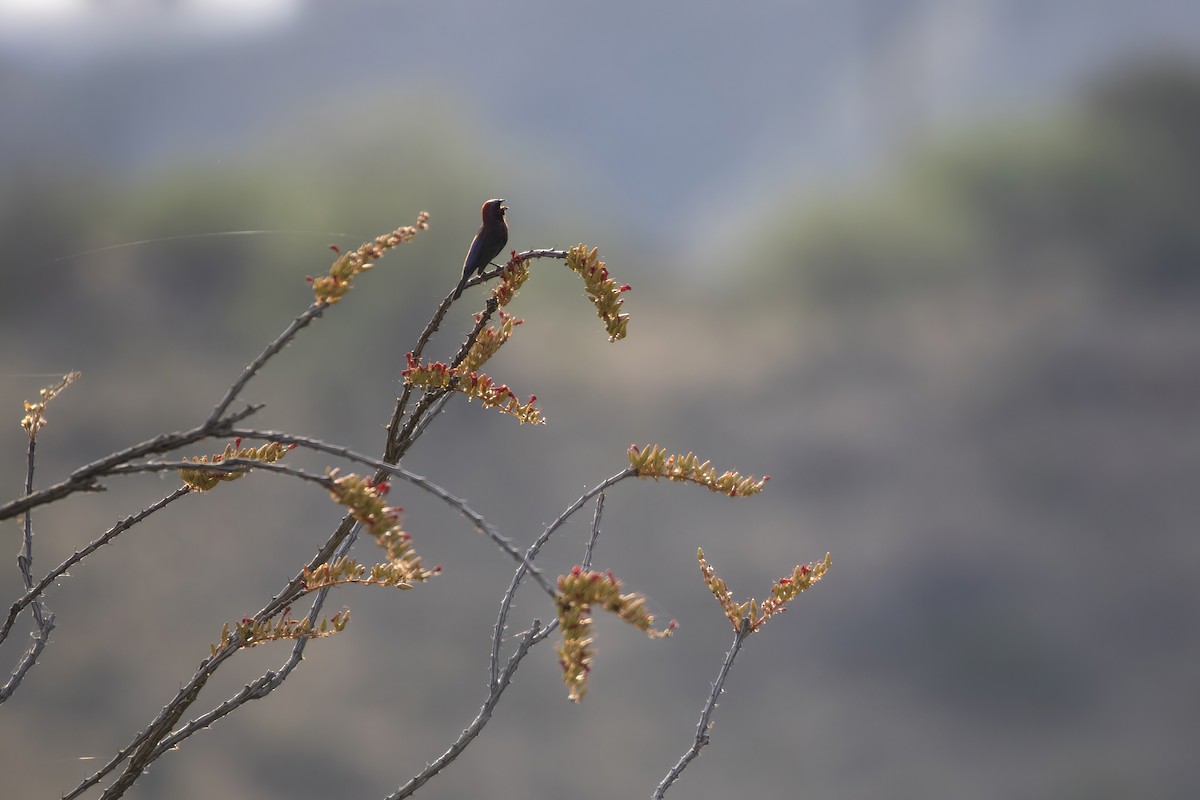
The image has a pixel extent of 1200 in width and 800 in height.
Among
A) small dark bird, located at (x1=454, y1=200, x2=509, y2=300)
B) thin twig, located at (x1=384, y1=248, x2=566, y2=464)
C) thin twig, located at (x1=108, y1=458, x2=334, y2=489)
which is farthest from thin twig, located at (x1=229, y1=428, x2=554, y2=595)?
small dark bird, located at (x1=454, y1=200, x2=509, y2=300)

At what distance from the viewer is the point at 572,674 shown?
507 millimetres

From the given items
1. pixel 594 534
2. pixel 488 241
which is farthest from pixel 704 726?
pixel 488 241

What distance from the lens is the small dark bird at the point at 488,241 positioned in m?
0.90

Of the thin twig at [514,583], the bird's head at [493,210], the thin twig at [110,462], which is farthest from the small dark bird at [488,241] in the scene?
the thin twig at [110,462]

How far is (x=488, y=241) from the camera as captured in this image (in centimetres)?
91

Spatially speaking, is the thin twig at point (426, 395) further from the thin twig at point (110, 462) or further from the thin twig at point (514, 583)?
the thin twig at point (110, 462)

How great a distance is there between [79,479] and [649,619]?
277 mm

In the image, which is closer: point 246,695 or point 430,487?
point 430,487

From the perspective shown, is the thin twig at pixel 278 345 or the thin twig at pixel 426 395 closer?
the thin twig at pixel 278 345

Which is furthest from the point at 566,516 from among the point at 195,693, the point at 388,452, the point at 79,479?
the point at 79,479

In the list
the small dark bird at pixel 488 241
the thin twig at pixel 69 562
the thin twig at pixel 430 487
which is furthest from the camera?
the small dark bird at pixel 488 241

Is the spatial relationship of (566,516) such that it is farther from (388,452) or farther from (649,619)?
(649,619)

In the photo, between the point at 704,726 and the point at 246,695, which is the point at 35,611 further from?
the point at 704,726

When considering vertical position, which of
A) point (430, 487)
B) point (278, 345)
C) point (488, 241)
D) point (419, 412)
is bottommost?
point (430, 487)
